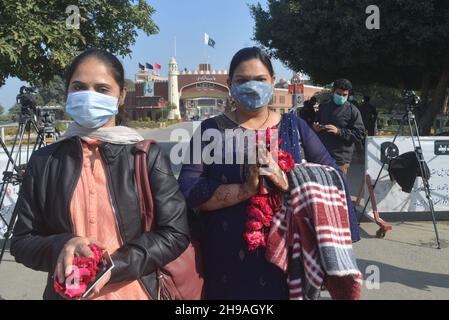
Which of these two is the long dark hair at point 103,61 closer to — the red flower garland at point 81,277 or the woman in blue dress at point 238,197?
the woman in blue dress at point 238,197

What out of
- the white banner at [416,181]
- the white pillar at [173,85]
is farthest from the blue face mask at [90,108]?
the white pillar at [173,85]

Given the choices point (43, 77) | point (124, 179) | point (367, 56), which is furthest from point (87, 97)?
point (367, 56)

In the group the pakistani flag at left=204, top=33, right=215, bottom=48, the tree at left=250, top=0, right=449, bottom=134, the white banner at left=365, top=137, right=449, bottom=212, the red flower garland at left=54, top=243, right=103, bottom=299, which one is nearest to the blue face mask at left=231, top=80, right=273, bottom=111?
the red flower garland at left=54, top=243, right=103, bottom=299

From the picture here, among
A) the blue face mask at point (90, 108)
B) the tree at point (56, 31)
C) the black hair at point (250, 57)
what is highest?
the tree at point (56, 31)

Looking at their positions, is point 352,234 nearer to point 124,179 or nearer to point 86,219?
point 124,179

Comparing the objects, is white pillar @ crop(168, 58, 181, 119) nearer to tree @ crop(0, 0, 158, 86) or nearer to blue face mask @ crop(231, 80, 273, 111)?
tree @ crop(0, 0, 158, 86)

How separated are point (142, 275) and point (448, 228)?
5.51 metres

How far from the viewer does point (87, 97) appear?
165 cm

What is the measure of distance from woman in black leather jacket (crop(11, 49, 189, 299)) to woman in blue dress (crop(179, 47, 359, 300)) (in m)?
0.18

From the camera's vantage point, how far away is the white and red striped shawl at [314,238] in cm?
161

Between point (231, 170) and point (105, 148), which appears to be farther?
point (231, 170)

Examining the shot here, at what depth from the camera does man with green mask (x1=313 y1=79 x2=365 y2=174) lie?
5.55 m

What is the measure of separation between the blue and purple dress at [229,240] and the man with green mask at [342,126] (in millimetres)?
3851

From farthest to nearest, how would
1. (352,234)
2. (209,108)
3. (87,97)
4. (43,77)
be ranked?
(209,108) < (43,77) < (352,234) < (87,97)
